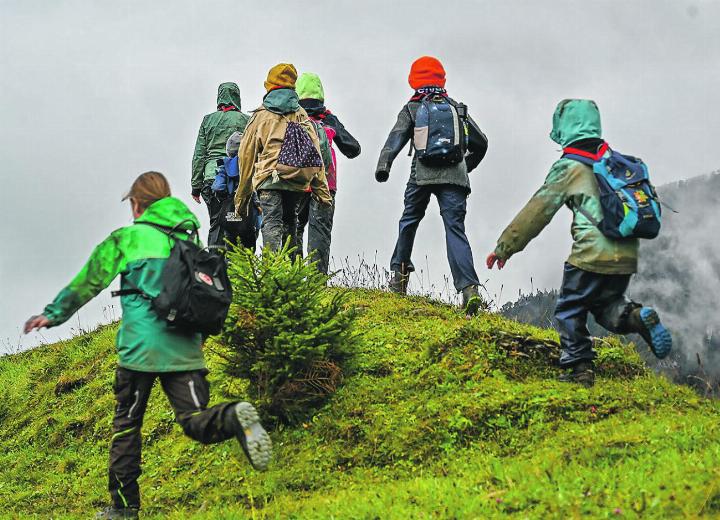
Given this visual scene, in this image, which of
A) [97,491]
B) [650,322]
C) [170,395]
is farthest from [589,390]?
[97,491]

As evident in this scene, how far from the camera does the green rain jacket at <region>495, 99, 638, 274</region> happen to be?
6.16 m

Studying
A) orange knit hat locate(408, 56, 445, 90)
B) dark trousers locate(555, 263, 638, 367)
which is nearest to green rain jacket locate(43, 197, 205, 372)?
dark trousers locate(555, 263, 638, 367)

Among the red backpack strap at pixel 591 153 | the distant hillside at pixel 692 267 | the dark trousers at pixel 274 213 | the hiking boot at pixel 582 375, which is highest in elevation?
the distant hillside at pixel 692 267

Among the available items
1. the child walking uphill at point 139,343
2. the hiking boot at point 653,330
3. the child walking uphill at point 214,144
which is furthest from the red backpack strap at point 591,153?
the child walking uphill at point 214,144

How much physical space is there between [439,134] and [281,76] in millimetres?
1863

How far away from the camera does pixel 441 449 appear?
231 inches

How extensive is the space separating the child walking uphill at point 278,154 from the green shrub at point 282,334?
2146 mm

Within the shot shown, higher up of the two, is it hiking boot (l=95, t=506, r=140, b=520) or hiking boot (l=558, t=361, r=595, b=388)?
Result: hiking boot (l=558, t=361, r=595, b=388)

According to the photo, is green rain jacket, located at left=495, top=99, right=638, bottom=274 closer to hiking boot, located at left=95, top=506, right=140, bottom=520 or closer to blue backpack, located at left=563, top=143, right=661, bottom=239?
blue backpack, located at left=563, top=143, right=661, bottom=239

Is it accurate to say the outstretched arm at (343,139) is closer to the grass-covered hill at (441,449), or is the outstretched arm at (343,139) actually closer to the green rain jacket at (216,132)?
the green rain jacket at (216,132)

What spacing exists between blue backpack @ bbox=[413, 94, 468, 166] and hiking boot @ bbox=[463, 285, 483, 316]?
4.60 ft

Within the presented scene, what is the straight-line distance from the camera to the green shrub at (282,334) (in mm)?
6316

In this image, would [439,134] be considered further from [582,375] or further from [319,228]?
[582,375]

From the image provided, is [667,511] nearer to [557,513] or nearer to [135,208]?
[557,513]
